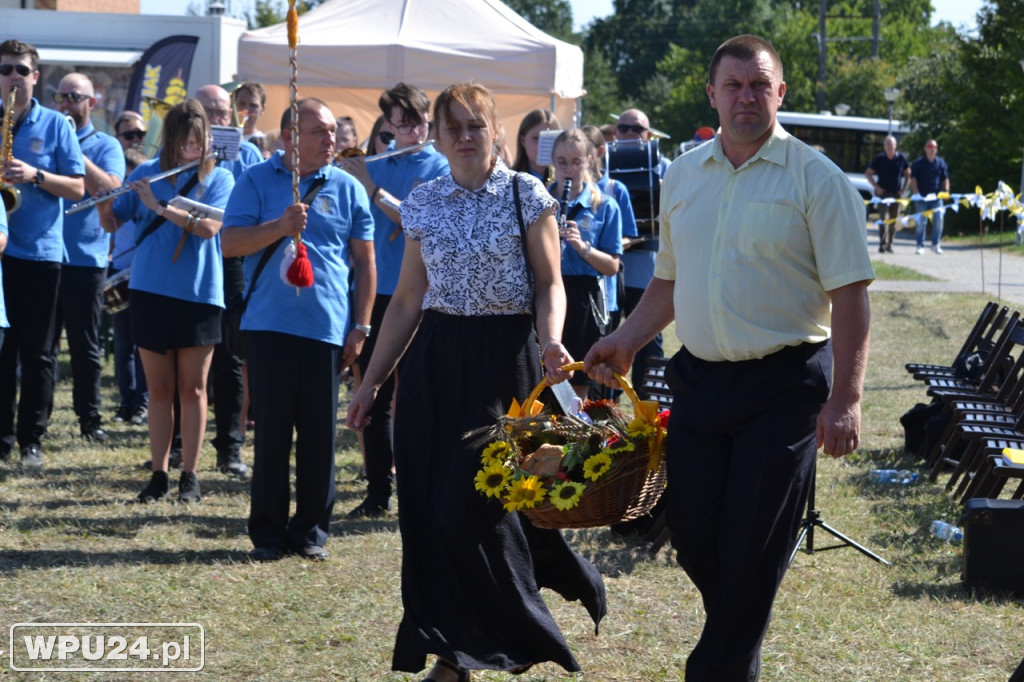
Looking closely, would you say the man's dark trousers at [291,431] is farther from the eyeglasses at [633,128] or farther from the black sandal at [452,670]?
the eyeglasses at [633,128]

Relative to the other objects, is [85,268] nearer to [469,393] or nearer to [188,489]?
[188,489]

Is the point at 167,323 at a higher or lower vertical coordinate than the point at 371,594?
higher

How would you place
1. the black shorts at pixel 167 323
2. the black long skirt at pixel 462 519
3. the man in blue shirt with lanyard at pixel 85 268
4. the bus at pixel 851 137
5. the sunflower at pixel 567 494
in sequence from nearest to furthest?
the sunflower at pixel 567 494, the black long skirt at pixel 462 519, the black shorts at pixel 167 323, the man in blue shirt with lanyard at pixel 85 268, the bus at pixel 851 137

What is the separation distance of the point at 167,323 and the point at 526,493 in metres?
3.64

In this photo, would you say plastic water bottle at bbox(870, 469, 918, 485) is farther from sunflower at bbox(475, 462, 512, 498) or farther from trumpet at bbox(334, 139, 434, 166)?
sunflower at bbox(475, 462, 512, 498)

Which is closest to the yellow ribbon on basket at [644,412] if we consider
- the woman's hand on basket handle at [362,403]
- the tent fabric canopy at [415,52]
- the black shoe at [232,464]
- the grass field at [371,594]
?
the woman's hand on basket handle at [362,403]

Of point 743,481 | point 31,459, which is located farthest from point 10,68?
point 743,481

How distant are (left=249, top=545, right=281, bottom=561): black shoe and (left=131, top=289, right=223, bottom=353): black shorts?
53.8 inches

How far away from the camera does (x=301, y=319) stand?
5.98 m

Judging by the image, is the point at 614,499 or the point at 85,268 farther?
the point at 85,268

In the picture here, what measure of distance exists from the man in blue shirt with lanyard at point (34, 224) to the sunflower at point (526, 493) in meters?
4.69

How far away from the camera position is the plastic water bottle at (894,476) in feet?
26.4

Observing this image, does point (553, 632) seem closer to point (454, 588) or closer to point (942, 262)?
point (454, 588)

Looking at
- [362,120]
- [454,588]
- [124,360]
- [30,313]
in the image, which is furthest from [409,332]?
[362,120]
